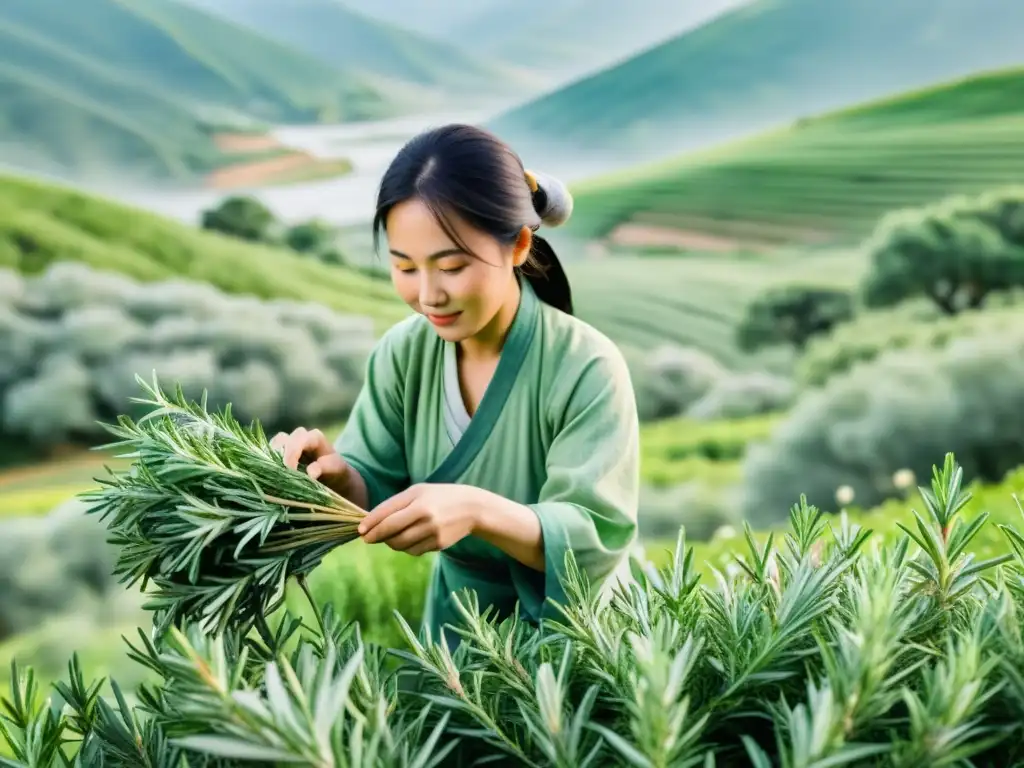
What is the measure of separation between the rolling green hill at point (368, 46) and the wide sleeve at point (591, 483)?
1689 mm

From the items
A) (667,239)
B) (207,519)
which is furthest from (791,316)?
(207,519)

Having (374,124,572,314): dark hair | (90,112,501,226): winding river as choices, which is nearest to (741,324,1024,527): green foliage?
(90,112,501,226): winding river

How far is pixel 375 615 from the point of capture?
114cm

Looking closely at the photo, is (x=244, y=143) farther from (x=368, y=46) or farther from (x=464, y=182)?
(x=464, y=182)

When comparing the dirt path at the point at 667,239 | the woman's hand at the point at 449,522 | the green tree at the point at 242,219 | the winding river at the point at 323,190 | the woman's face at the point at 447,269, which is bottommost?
the woman's hand at the point at 449,522

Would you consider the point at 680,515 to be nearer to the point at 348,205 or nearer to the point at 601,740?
the point at 348,205

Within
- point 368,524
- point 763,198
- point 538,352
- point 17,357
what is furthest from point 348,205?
point 368,524

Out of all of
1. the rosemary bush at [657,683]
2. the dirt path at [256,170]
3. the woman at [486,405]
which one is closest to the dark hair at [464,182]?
the woman at [486,405]

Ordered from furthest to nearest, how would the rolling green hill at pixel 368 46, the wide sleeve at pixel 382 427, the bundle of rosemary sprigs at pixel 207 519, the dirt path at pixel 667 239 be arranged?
1. the rolling green hill at pixel 368 46
2. the dirt path at pixel 667 239
3. the wide sleeve at pixel 382 427
4. the bundle of rosemary sprigs at pixel 207 519

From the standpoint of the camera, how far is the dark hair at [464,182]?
73 centimetres

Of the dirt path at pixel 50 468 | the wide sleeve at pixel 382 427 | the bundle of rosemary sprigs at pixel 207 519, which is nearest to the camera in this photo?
the bundle of rosemary sprigs at pixel 207 519

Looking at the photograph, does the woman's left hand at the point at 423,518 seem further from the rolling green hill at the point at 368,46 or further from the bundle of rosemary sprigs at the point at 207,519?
the rolling green hill at the point at 368,46

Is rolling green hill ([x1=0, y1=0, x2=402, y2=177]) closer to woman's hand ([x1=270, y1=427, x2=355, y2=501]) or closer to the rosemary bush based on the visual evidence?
woman's hand ([x1=270, y1=427, x2=355, y2=501])

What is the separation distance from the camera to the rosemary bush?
35cm
